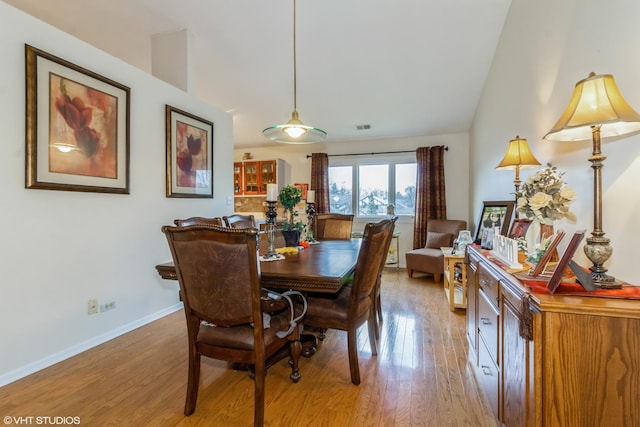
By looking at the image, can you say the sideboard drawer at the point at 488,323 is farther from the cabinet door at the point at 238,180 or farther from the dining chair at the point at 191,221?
the cabinet door at the point at 238,180

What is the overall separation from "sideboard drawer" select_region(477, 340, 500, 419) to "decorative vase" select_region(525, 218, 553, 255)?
24.0 inches

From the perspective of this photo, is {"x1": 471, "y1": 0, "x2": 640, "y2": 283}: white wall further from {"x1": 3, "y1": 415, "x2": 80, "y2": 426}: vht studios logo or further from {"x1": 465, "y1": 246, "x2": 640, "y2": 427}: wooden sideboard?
{"x1": 3, "y1": 415, "x2": 80, "y2": 426}: vht studios logo

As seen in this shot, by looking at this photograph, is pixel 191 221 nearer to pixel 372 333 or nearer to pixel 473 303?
pixel 372 333

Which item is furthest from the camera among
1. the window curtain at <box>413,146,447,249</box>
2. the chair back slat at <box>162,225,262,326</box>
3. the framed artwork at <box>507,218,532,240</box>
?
the window curtain at <box>413,146,447,249</box>

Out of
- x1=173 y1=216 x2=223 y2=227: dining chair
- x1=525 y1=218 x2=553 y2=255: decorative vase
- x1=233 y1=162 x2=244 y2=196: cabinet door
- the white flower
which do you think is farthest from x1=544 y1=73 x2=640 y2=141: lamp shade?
x1=233 y1=162 x2=244 y2=196: cabinet door

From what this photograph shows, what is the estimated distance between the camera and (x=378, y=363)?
83.9 inches

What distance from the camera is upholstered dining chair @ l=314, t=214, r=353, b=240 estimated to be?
3.52 metres

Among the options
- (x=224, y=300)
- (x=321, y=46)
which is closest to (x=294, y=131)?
(x=321, y=46)

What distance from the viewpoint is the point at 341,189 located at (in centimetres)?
611

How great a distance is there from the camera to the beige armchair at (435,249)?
4.42 m

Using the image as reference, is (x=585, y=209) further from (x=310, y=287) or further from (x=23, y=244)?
(x=23, y=244)

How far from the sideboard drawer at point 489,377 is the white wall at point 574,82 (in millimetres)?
670

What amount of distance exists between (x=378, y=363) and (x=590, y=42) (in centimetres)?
214

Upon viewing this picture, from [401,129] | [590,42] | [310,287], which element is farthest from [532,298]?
[401,129]
